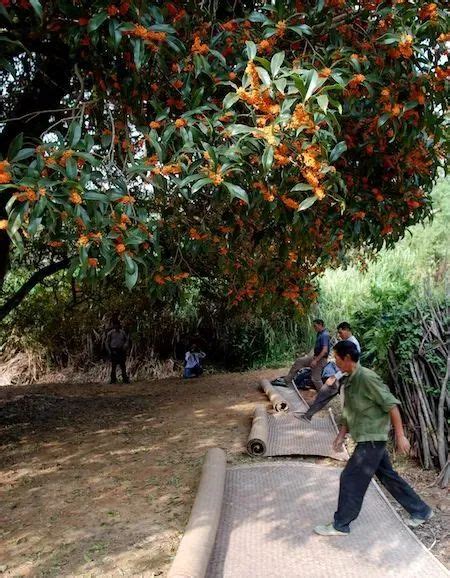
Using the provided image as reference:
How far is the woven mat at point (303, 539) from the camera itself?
3199 millimetres

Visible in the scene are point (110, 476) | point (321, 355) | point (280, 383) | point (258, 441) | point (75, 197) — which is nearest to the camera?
point (75, 197)

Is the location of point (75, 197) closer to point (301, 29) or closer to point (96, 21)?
point (96, 21)

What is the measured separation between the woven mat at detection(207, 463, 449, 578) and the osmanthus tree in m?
1.73

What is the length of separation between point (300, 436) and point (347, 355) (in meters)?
2.40

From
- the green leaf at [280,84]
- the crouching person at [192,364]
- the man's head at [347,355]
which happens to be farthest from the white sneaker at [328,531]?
the crouching person at [192,364]

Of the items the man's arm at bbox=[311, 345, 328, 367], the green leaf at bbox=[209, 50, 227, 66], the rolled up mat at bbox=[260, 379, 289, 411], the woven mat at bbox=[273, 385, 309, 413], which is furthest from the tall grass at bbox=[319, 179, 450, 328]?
the green leaf at bbox=[209, 50, 227, 66]

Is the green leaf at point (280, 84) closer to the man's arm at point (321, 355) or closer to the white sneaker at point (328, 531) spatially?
the white sneaker at point (328, 531)

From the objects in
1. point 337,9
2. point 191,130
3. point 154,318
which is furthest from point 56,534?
point 154,318

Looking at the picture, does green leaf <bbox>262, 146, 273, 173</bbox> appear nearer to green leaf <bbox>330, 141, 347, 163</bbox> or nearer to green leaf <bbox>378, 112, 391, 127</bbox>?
green leaf <bbox>330, 141, 347, 163</bbox>

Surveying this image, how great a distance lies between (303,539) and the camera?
357 cm

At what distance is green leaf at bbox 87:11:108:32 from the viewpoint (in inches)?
116

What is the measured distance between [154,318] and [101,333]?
118 centimetres

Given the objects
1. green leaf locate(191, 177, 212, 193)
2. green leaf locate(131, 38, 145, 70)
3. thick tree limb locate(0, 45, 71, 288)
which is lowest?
green leaf locate(191, 177, 212, 193)

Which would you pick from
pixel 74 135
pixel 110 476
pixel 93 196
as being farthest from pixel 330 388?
pixel 74 135
